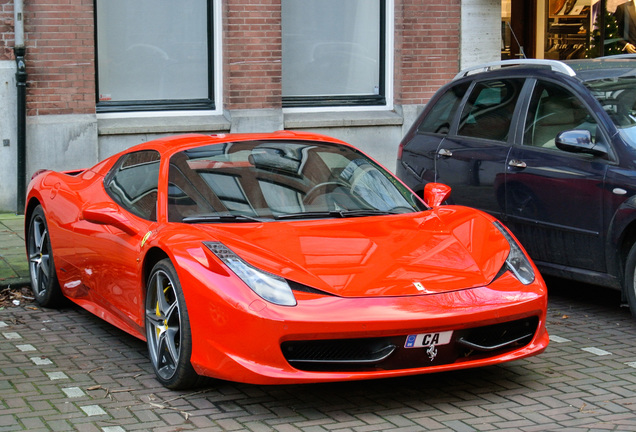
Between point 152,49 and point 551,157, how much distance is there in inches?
273

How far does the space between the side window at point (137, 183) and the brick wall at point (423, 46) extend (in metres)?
7.50

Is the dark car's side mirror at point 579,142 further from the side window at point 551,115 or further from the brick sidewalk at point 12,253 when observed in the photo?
the brick sidewalk at point 12,253

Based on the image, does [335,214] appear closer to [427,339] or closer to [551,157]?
[427,339]

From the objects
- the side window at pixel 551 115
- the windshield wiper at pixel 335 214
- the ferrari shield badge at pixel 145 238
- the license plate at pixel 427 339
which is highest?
the side window at pixel 551 115

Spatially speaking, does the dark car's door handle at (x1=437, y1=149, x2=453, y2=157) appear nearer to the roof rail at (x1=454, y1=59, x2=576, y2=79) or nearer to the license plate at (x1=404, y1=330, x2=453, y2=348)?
the roof rail at (x1=454, y1=59, x2=576, y2=79)

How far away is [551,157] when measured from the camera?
7340 millimetres

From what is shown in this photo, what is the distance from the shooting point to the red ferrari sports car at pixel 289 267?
4832 millimetres

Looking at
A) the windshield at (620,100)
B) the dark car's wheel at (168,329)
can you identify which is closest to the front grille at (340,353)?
the dark car's wheel at (168,329)

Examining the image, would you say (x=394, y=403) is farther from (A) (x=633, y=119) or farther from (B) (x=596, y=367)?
(A) (x=633, y=119)

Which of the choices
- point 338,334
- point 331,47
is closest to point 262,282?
point 338,334

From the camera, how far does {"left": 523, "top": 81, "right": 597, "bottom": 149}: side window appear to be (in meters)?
7.30

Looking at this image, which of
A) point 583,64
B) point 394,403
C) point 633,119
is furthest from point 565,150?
point 394,403

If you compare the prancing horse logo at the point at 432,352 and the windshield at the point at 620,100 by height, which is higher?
the windshield at the point at 620,100

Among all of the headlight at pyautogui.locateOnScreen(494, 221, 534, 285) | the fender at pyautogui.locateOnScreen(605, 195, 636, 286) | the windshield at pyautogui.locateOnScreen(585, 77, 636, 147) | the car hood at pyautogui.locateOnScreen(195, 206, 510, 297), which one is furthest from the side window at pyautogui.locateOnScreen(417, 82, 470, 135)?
the headlight at pyautogui.locateOnScreen(494, 221, 534, 285)
